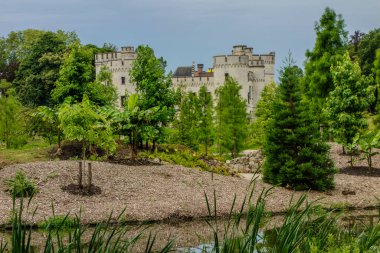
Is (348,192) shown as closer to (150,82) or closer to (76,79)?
(150,82)

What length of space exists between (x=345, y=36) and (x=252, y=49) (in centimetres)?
3446

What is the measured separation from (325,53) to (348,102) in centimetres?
627

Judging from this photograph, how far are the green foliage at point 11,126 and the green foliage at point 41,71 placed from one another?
83.6ft

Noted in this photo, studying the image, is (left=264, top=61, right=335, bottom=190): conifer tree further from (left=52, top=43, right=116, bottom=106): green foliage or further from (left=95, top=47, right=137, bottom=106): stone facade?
(left=95, top=47, right=137, bottom=106): stone facade

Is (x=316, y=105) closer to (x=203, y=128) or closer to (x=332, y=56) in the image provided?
(x=332, y=56)

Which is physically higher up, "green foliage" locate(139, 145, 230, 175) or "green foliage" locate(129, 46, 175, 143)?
"green foliage" locate(129, 46, 175, 143)

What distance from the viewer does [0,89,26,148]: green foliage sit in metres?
33.9

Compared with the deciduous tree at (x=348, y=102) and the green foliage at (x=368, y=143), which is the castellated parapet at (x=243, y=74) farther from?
the green foliage at (x=368, y=143)

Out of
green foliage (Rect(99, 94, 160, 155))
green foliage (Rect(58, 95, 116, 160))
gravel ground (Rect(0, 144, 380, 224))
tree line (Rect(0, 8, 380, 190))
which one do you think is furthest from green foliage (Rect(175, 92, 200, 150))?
green foliage (Rect(58, 95, 116, 160))

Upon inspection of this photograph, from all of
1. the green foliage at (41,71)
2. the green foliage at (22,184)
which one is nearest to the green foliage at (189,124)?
the green foliage at (22,184)

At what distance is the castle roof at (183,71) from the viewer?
72500mm

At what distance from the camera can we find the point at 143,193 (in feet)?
64.0

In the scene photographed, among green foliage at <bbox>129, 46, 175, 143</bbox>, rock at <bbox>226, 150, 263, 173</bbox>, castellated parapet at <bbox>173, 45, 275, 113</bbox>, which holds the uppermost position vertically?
castellated parapet at <bbox>173, 45, 275, 113</bbox>

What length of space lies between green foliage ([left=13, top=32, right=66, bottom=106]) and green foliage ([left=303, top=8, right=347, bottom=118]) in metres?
32.5
